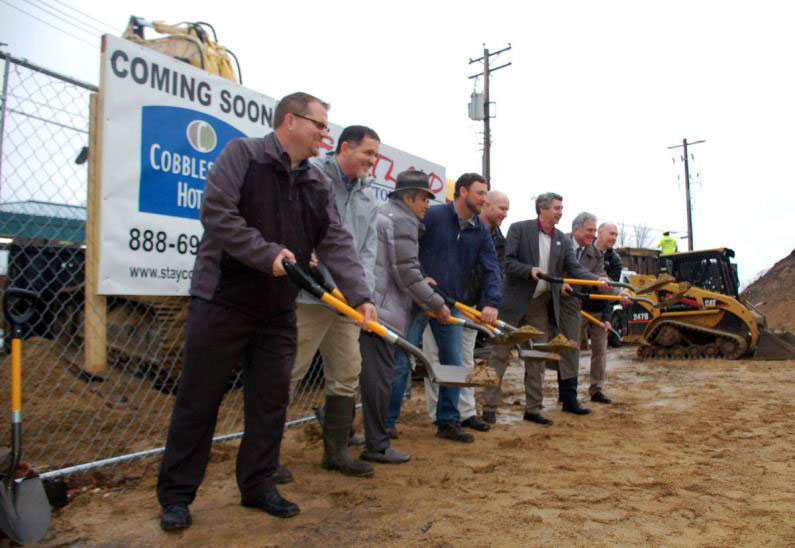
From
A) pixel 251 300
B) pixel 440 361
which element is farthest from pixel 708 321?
pixel 251 300

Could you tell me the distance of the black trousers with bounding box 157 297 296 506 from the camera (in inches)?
99.8

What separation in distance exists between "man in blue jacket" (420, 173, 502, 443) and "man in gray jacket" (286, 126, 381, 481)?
1036 millimetres

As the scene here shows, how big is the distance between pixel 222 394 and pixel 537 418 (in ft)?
9.82

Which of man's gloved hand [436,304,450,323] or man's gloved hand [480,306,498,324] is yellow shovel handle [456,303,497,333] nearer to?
man's gloved hand [480,306,498,324]

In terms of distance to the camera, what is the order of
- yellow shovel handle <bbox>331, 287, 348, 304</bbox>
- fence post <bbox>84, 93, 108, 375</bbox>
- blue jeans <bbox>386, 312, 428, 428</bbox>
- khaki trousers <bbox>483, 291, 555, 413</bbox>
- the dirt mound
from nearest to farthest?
1. yellow shovel handle <bbox>331, 287, 348, 304</bbox>
2. fence post <bbox>84, 93, 108, 375</bbox>
3. blue jeans <bbox>386, 312, 428, 428</bbox>
4. khaki trousers <bbox>483, 291, 555, 413</bbox>
5. the dirt mound

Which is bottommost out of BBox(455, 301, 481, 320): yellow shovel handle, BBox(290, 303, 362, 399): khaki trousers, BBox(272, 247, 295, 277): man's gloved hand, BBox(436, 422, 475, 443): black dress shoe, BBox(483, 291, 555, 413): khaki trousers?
BBox(436, 422, 475, 443): black dress shoe

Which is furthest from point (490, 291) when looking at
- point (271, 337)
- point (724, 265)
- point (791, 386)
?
point (724, 265)

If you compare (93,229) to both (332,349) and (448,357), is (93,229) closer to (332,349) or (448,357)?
(332,349)

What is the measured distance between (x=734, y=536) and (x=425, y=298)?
207 cm

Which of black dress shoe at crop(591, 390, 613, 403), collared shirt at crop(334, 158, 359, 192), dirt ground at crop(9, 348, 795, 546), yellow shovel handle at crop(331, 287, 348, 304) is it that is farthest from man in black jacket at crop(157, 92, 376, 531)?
black dress shoe at crop(591, 390, 613, 403)

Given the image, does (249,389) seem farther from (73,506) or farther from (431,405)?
(431,405)

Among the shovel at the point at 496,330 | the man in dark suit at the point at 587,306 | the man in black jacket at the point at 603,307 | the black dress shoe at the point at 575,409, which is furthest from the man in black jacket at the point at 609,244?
the shovel at the point at 496,330

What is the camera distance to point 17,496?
2342mm

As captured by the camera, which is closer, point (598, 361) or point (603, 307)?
point (598, 361)
